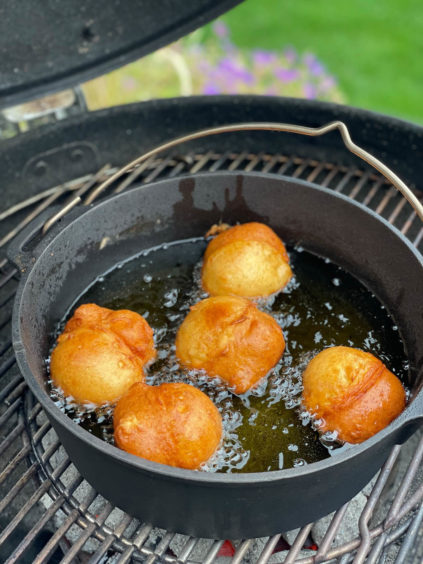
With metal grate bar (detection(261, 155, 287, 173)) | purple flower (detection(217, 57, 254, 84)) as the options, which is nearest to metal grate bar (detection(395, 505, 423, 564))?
metal grate bar (detection(261, 155, 287, 173))

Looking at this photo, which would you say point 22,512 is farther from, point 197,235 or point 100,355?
point 197,235

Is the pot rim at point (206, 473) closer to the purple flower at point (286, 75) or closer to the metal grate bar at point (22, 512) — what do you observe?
the metal grate bar at point (22, 512)

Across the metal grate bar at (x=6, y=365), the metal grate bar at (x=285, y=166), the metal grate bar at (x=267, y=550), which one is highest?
the metal grate bar at (x=285, y=166)

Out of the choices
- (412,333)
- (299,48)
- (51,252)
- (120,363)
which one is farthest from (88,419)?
(299,48)

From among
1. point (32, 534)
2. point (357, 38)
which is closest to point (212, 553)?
point (32, 534)

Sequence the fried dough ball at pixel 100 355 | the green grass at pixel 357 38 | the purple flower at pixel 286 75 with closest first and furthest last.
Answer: the fried dough ball at pixel 100 355
the purple flower at pixel 286 75
the green grass at pixel 357 38

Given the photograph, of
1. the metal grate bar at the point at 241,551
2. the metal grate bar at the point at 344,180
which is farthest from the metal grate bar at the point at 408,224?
the metal grate bar at the point at 241,551
